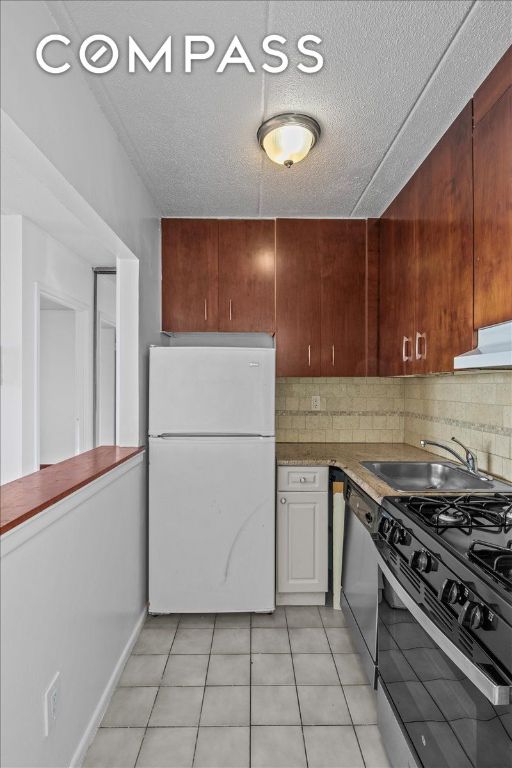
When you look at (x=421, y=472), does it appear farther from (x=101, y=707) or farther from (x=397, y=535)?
(x=101, y=707)

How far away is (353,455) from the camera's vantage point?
289 cm

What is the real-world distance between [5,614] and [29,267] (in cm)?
173

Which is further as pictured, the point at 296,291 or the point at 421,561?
the point at 296,291

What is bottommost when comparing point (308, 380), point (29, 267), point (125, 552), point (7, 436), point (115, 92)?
point (125, 552)

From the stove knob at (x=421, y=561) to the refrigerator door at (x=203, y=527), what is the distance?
126 centimetres

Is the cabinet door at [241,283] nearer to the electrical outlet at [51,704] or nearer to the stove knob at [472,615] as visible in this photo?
the electrical outlet at [51,704]

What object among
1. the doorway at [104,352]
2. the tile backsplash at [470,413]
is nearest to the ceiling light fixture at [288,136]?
the tile backsplash at [470,413]

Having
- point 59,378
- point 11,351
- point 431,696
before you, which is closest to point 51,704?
point 431,696

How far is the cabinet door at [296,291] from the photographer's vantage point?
10.1 feet

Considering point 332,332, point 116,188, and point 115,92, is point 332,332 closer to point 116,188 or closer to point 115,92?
point 116,188

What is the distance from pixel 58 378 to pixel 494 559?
2.71m

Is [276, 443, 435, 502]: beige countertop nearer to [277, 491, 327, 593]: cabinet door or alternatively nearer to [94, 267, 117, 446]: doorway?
[277, 491, 327, 593]: cabinet door

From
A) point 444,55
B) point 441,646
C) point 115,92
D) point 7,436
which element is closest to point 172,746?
point 441,646

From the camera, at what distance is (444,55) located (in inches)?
62.2
